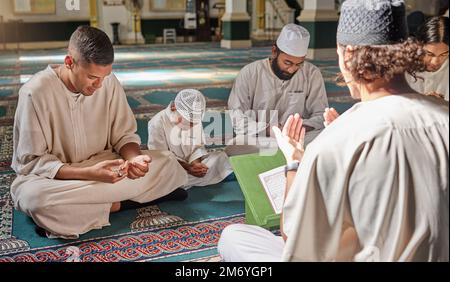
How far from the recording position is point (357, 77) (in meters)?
1.23

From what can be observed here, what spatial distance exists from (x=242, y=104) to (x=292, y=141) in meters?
1.74

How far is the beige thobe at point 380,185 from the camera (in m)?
1.08

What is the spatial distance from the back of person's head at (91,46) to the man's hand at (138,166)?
0.45m

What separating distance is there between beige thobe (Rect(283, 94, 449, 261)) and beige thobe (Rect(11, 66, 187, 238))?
1448 millimetres

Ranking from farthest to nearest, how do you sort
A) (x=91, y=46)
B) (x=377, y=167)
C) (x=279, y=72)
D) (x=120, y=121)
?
(x=279, y=72) < (x=120, y=121) < (x=91, y=46) < (x=377, y=167)

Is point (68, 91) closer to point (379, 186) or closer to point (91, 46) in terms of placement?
point (91, 46)

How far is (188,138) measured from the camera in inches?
120

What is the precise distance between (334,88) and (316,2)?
12.7 feet

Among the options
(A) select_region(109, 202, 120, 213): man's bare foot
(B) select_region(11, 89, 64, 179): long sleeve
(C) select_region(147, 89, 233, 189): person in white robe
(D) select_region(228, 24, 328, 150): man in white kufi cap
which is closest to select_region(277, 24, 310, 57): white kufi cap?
(D) select_region(228, 24, 328, 150): man in white kufi cap

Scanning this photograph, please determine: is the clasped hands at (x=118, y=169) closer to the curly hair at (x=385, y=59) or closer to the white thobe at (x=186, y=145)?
the white thobe at (x=186, y=145)

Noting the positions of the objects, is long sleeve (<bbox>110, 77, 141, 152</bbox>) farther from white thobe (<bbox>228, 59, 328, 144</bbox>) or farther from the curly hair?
the curly hair

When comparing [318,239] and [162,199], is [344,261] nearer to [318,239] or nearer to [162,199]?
[318,239]

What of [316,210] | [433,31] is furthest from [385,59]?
[433,31]
